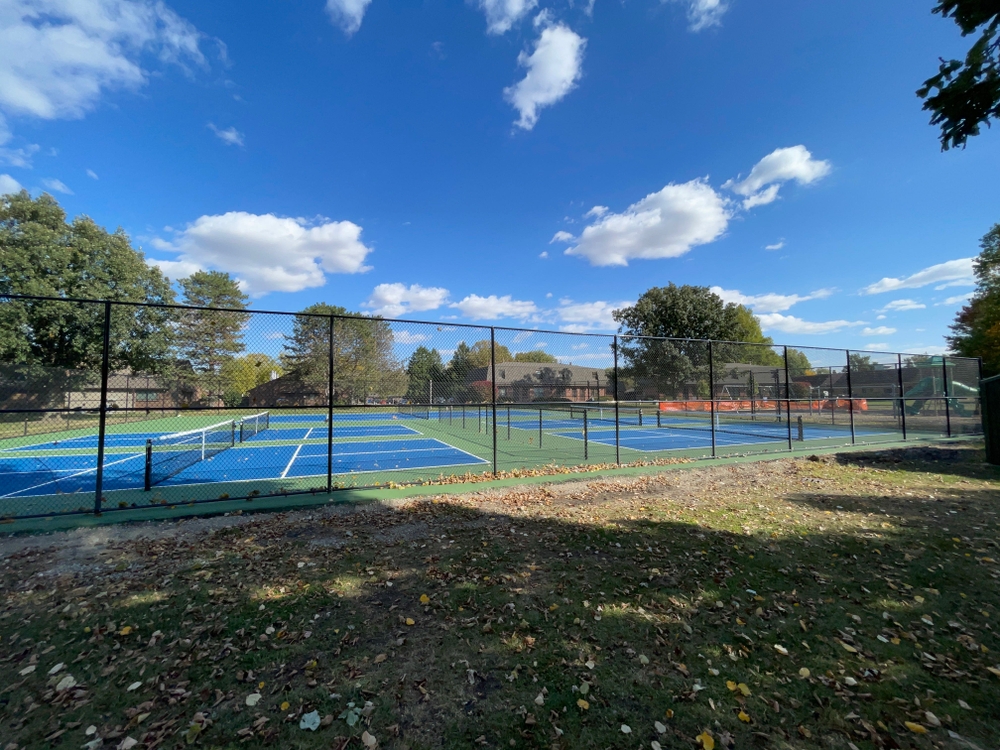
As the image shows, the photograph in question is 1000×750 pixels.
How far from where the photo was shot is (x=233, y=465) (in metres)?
10.9

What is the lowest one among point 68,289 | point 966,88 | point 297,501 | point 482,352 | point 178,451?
point 178,451

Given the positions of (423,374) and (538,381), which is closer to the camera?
(423,374)

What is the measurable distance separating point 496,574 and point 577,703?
5.66ft

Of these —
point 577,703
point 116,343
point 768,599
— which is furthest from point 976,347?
point 116,343

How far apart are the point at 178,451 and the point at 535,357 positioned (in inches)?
467

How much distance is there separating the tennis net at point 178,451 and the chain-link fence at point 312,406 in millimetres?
93

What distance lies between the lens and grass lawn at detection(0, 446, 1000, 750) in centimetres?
224

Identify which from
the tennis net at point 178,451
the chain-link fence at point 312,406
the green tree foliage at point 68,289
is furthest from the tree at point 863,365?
the green tree foliage at point 68,289

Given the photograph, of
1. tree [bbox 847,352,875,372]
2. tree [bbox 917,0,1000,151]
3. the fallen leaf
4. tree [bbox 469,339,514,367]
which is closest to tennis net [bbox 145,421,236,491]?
tree [bbox 469,339,514,367]

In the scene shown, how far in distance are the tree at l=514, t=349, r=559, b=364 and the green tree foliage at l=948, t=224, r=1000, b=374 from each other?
3702 cm

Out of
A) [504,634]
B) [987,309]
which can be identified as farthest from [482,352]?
[987,309]

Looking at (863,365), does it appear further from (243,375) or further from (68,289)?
(68,289)

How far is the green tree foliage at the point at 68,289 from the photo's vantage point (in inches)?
789

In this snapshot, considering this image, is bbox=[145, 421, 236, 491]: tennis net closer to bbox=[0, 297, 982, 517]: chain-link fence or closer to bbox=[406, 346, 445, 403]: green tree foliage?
bbox=[0, 297, 982, 517]: chain-link fence
